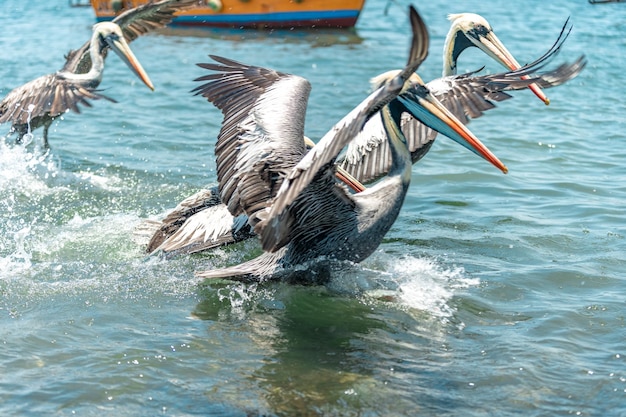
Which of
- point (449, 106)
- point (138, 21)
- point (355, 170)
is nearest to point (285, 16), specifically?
point (138, 21)

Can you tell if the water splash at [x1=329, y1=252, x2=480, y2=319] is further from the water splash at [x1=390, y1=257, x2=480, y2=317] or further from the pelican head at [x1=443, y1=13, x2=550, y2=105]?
the pelican head at [x1=443, y1=13, x2=550, y2=105]

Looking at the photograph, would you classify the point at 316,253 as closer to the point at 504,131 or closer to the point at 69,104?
the point at 69,104

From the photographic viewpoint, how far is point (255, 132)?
5855 millimetres

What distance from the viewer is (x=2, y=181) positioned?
8.41m

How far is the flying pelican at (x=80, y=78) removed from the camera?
25.3 ft

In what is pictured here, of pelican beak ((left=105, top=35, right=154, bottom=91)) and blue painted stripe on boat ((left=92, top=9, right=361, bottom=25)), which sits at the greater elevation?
pelican beak ((left=105, top=35, right=154, bottom=91))

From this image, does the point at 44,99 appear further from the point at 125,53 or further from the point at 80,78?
the point at 125,53

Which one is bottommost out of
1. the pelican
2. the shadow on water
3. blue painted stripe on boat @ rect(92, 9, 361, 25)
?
the shadow on water

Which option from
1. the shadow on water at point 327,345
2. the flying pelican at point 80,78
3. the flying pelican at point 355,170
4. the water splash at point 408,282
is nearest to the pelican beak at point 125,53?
the flying pelican at point 80,78

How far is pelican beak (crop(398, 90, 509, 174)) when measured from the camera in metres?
5.14

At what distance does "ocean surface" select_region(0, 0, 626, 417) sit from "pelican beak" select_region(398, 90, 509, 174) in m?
1.09

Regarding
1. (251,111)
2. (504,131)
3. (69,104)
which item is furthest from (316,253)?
(504,131)

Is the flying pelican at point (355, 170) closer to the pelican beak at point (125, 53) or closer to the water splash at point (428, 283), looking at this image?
the water splash at point (428, 283)

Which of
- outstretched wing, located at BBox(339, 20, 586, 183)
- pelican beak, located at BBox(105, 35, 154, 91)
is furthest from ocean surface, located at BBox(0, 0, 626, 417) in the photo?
pelican beak, located at BBox(105, 35, 154, 91)
